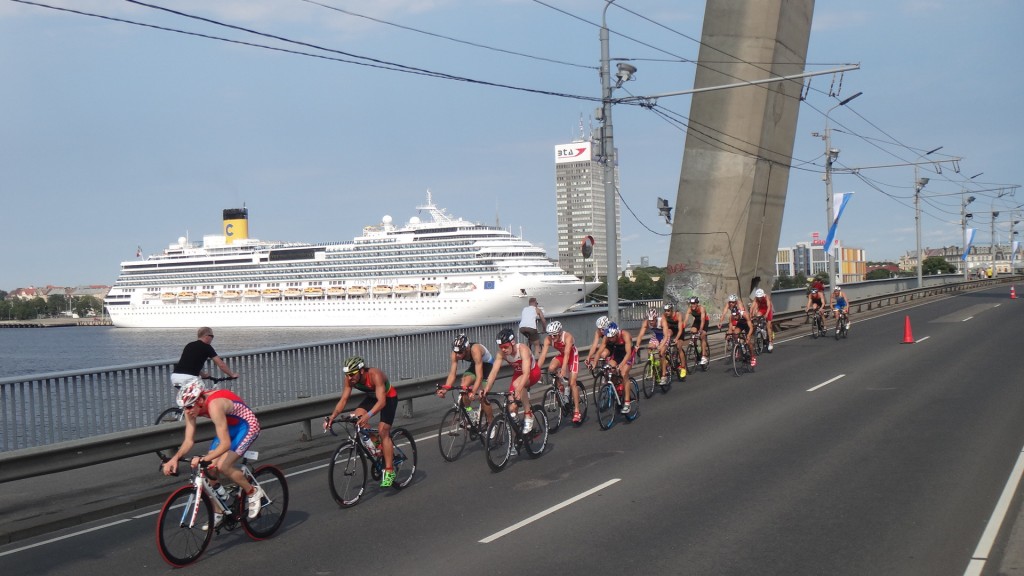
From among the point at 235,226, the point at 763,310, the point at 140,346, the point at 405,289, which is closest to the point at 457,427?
the point at 763,310

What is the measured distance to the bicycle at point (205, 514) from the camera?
22.5ft

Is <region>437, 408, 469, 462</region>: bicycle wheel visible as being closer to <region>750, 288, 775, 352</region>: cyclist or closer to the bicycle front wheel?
the bicycle front wheel

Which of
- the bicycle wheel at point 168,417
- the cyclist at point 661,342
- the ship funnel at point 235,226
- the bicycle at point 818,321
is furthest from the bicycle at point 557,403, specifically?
the ship funnel at point 235,226

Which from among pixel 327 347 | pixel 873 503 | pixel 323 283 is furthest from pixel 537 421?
pixel 323 283

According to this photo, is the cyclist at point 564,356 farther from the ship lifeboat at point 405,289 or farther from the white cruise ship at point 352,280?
the ship lifeboat at point 405,289

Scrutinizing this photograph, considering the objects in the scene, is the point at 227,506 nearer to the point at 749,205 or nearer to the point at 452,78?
the point at 452,78

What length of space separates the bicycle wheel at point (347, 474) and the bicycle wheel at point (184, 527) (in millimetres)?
1482

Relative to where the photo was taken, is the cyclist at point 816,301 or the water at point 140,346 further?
the water at point 140,346

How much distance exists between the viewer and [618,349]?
44.4ft

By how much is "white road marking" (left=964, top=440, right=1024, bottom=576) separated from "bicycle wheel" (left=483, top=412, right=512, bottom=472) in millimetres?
5139

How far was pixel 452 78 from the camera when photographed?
18.5m

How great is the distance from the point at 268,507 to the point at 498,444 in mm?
3261

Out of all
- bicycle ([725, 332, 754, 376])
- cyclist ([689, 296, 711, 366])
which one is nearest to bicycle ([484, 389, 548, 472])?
cyclist ([689, 296, 711, 366])

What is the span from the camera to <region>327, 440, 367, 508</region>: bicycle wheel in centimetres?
854
